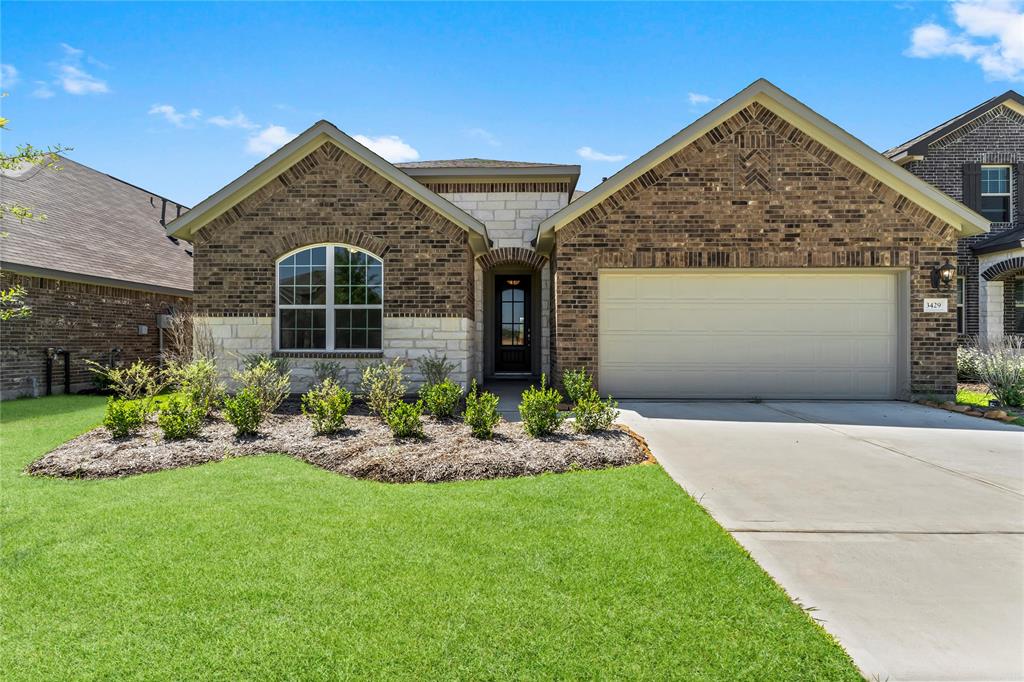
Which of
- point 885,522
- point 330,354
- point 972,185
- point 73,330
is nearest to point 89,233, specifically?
point 73,330

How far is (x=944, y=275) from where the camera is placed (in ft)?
30.9

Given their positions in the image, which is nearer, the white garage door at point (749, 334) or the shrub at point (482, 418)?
the shrub at point (482, 418)

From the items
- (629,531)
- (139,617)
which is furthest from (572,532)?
(139,617)

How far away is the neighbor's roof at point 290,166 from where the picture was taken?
31.3 feet

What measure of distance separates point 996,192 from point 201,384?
1995cm

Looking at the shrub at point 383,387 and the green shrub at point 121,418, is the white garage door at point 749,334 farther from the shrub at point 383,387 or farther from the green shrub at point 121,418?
the green shrub at point 121,418

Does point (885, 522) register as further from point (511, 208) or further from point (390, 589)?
point (511, 208)

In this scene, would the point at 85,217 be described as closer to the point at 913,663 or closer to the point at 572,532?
the point at 572,532

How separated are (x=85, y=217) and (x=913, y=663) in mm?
18427

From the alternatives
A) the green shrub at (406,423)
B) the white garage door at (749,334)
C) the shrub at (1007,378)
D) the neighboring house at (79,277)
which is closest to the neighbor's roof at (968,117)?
the white garage door at (749,334)

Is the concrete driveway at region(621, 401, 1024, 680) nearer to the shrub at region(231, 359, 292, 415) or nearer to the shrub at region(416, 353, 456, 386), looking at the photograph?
the shrub at region(416, 353, 456, 386)

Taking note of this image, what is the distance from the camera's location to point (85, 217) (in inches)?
557

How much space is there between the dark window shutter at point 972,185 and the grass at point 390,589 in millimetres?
15538

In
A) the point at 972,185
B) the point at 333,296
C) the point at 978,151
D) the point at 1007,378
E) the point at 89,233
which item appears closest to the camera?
the point at 1007,378
